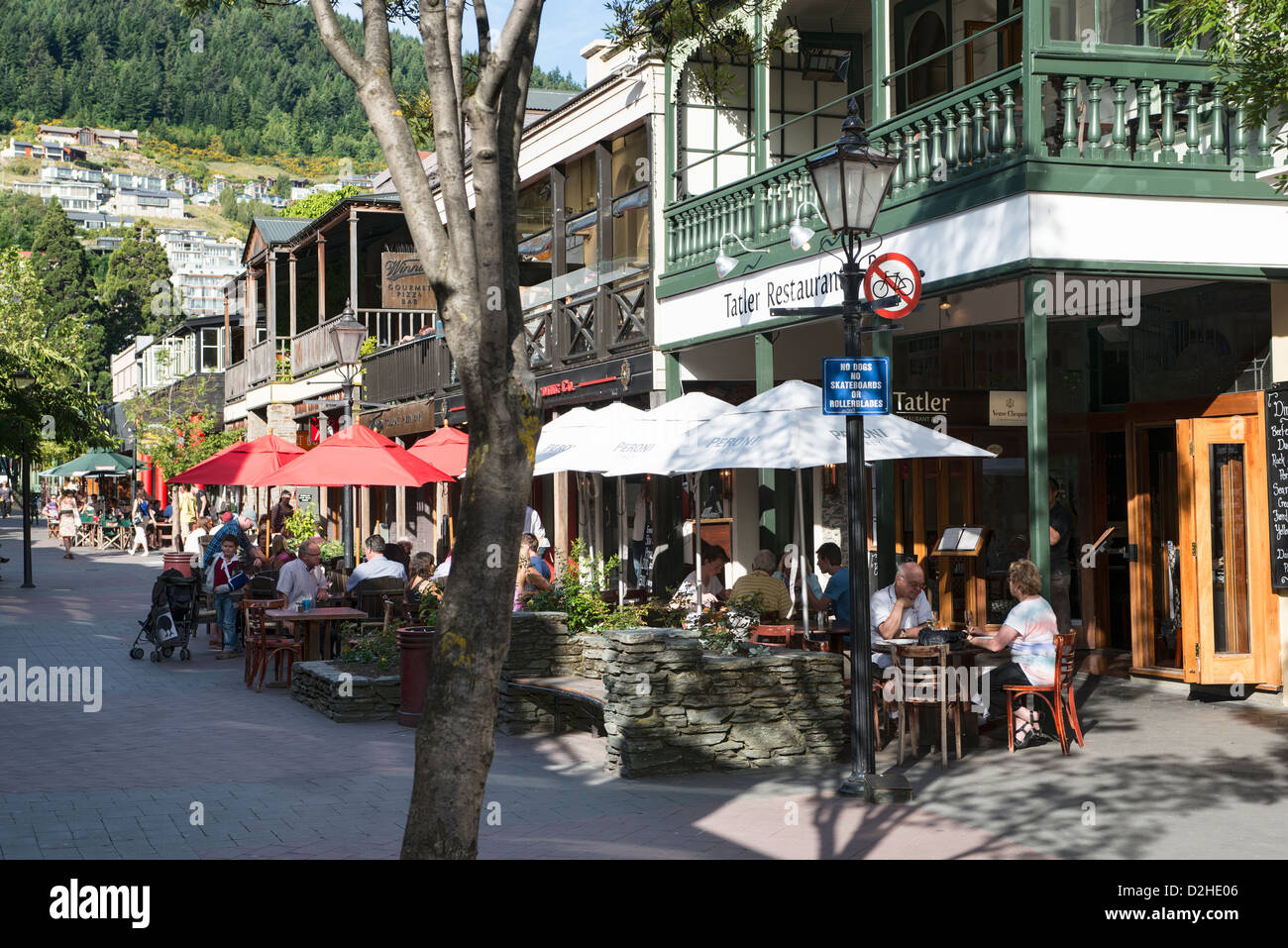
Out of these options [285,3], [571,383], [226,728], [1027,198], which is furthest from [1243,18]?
[571,383]

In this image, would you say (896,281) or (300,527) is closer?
(896,281)

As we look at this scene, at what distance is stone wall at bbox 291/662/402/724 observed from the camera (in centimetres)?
1231

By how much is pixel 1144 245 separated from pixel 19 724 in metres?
10.1

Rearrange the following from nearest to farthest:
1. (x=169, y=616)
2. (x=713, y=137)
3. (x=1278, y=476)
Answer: (x=1278, y=476) → (x=169, y=616) → (x=713, y=137)

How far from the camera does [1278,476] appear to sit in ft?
38.3

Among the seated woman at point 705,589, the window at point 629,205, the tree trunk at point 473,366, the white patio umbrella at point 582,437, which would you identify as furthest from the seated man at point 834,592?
the tree trunk at point 473,366

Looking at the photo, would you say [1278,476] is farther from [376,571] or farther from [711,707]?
[376,571]

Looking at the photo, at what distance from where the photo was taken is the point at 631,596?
16.9 meters

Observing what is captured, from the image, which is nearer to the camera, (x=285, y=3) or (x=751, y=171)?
(x=285, y=3)

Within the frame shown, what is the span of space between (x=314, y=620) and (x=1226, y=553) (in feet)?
Result: 29.0

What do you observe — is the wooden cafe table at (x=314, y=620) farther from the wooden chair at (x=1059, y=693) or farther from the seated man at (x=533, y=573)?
the wooden chair at (x=1059, y=693)

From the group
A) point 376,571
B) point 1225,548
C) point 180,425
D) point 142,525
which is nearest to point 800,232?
point 1225,548

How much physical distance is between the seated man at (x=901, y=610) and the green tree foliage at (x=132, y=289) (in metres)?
113

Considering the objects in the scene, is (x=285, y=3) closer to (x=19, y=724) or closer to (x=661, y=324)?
(x=19, y=724)
